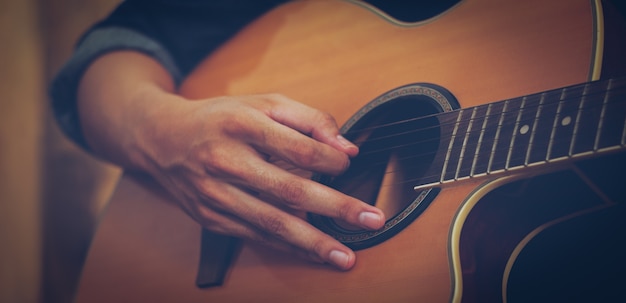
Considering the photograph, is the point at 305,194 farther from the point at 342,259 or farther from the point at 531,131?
the point at 531,131

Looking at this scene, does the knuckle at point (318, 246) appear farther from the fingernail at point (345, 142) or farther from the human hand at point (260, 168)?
the fingernail at point (345, 142)

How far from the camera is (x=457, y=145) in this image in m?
0.53

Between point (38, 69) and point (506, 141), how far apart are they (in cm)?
117

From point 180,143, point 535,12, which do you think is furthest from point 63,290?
point 535,12

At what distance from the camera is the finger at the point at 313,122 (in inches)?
23.9

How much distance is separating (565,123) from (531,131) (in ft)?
0.10

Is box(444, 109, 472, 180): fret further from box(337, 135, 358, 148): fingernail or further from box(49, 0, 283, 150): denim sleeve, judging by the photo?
box(49, 0, 283, 150): denim sleeve

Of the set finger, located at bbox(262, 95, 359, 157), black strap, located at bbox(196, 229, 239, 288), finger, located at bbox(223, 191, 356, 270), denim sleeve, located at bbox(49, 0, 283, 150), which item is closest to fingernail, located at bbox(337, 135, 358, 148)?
finger, located at bbox(262, 95, 359, 157)

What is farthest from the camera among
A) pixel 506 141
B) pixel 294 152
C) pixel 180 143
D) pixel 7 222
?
pixel 7 222

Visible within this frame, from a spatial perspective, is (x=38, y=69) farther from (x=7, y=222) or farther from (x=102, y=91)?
(x=102, y=91)

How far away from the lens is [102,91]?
34.8 inches

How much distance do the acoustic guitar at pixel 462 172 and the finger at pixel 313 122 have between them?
0.10 ft

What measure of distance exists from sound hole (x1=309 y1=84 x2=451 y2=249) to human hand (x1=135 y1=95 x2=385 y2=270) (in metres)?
0.02

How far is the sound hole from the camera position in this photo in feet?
1.82
